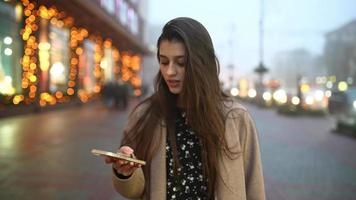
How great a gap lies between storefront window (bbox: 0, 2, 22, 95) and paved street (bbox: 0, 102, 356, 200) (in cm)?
309

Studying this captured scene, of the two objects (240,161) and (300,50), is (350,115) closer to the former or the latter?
(240,161)

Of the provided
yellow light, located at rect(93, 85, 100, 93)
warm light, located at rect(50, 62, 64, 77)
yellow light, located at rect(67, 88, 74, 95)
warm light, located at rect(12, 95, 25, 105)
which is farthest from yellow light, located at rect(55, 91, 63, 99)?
yellow light, located at rect(93, 85, 100, 93)

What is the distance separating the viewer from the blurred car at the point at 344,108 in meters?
14.6

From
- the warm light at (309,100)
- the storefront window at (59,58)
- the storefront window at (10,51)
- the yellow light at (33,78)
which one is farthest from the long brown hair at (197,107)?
the warm light at (309,100)

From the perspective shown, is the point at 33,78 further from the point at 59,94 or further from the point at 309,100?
the point at 309,100

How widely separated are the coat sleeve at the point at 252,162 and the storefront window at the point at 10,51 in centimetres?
1377

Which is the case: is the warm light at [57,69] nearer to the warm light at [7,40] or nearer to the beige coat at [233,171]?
the warm light at [7,40]

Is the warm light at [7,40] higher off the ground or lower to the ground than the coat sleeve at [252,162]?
higher

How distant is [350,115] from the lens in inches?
584

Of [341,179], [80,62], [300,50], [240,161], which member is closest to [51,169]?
[341,179]

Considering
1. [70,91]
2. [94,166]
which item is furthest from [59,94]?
[94,166]

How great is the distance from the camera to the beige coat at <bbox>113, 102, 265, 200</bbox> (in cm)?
196

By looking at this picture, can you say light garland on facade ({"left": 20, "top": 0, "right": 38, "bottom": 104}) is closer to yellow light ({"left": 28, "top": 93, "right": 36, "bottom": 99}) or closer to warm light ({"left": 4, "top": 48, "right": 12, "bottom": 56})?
yellow light ({"left": 28, "top": 93, "right": 36, "bottom": 99})

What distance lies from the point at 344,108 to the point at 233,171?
14.4m
